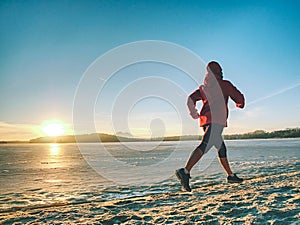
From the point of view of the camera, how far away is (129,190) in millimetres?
5152

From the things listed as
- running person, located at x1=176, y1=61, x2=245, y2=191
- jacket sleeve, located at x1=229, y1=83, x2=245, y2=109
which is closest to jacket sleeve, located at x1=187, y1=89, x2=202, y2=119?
running person, located at x1=176, y1=61, x2=245, y2=191

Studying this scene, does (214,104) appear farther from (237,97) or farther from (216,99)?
(237,97)

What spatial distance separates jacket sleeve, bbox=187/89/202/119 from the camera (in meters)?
4.95

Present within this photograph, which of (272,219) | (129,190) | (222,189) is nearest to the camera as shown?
(272,219)

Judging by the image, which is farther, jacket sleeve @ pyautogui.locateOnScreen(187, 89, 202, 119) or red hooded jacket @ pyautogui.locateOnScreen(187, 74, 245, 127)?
jacket sleeve @ pyautogui.locateOnScreen(187, 89, 202, 119)

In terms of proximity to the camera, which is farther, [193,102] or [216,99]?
[193,102]

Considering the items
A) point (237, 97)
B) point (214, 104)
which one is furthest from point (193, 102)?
point (237, 97)

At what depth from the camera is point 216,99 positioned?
4.85 meters

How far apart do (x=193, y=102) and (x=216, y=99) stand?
0.39m

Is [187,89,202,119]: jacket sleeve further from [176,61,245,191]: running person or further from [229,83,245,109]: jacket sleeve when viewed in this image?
[229,83,245,109]: jacket sleeve

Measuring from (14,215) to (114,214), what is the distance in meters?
1.27

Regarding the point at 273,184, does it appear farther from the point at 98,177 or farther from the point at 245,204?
the point at 98,177

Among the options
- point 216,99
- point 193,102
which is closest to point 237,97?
point 216,99

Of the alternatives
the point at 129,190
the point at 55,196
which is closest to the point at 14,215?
the point at 55,196
